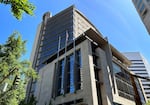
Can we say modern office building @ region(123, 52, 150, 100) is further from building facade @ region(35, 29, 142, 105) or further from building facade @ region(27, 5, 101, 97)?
building facade @ region(35, 29, 142, 105)

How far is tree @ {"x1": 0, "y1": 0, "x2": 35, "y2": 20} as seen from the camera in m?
4.21

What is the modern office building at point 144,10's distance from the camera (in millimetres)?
50875

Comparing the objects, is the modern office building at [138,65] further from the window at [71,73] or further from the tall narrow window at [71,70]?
the tall narrow window at [71,70]

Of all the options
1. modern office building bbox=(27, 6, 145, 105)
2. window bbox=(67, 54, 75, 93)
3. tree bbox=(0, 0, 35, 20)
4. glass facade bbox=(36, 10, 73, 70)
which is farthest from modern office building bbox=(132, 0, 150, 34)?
tree bbox=(0, 0, 35, 20)

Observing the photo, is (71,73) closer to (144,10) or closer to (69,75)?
(69,75)

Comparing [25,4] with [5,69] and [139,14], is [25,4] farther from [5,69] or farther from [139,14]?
[139,14]

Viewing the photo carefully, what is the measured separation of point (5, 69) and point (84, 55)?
17260mm

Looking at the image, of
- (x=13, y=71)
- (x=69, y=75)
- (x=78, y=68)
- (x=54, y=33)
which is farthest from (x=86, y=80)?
(x=54, y=33)

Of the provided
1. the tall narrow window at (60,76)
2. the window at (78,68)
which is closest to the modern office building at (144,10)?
the window at (78,68)

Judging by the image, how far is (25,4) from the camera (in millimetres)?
4332

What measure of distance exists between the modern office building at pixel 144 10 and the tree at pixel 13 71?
48.5m

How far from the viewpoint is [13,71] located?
13.9m

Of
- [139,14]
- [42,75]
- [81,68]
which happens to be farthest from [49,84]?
[139,14]

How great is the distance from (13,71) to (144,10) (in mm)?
53440
